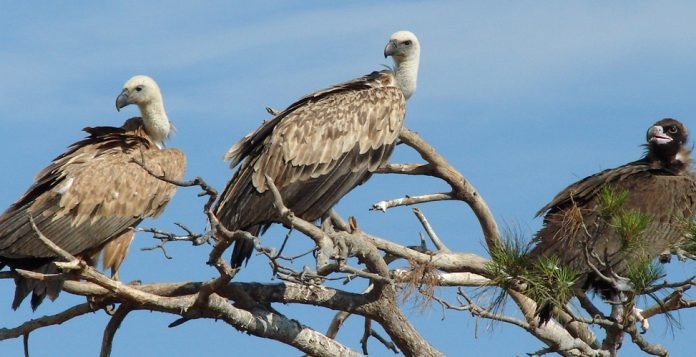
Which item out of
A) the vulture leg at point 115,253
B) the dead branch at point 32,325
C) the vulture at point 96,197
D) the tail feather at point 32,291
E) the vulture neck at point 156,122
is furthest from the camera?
the vulture neck at point 156,122

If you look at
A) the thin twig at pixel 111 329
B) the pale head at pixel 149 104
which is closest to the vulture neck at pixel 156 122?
the pale head at pixel 149 104

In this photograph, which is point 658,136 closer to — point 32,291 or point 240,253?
point 240,253

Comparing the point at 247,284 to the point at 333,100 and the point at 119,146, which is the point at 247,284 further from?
the point at 119,146

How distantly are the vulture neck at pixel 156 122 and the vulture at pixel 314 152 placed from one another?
199 centimetres

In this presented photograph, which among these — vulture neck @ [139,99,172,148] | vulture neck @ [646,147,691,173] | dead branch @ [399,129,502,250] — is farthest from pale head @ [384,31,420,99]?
vulture neck @ [139,99,172,148]

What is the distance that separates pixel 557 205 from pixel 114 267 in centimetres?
360

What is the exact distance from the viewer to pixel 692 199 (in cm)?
901

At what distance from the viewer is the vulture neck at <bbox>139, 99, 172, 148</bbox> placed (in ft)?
35.9

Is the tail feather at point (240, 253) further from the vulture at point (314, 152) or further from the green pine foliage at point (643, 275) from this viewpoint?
the green pine foliage at point (643, 275)

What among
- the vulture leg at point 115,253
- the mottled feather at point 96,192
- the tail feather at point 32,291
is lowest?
the tail feather at point 32,291

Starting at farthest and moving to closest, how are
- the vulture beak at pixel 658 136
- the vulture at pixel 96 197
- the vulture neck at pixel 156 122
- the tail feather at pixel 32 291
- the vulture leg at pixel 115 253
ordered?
the vulture neck at pixel 156 122 → the vulture leg at pixel 115 253 → the vulture at pixel 96 197 → the vulture beak at pixel 658 136 → the tail feather at pixel 32 291

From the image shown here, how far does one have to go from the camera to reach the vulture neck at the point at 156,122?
10938 mm

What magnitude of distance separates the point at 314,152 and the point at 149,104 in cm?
246

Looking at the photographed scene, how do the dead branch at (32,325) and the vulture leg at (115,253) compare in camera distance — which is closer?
the dead branch at (32,325)
